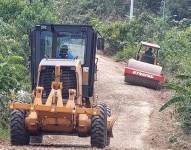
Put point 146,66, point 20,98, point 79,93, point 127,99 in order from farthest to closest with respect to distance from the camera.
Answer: point 146,66
point 127,99
point 20,98
point 79,93

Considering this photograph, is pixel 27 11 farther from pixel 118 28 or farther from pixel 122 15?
pixel 122 15

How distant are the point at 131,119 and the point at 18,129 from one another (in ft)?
26.4

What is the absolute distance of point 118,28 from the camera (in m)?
40.5

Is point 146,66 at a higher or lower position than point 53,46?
lower

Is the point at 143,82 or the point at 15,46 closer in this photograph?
the point at 15,46

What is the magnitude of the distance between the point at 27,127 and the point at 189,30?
2433 centimetres

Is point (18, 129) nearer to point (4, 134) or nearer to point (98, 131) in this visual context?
Answer: point (98, 131)

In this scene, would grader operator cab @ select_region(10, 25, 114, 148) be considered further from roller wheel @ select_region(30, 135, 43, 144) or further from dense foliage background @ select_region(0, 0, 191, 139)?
dense foliage background @ select_region(0, 0, 191, 139)

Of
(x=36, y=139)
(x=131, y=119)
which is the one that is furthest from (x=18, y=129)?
(x=131, y=119)

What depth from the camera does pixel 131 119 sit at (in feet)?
63.1

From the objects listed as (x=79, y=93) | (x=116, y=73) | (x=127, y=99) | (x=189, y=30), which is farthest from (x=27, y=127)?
(x=189, y=30)

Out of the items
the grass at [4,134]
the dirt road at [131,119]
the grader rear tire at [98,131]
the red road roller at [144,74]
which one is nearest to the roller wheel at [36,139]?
the dirt road at [131,119]

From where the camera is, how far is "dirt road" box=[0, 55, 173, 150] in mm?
14562

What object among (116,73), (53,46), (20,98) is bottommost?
(116,73)
